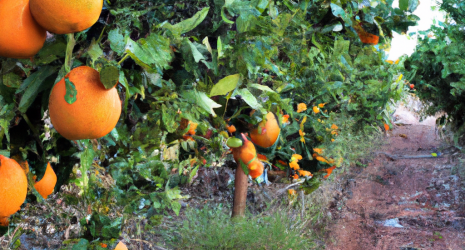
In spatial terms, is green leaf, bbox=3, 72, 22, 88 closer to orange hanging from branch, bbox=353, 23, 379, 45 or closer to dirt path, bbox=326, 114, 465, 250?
orange hanging from branch, bbox=353, 23, 379, 45

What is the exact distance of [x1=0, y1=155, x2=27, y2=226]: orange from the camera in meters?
0.57

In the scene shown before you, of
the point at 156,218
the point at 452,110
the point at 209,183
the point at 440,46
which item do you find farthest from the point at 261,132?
the point at 452,110

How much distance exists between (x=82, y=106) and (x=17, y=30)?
0.11m

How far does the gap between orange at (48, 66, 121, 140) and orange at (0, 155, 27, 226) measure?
0.17m

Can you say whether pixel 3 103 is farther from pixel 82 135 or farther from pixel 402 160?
pixel 402 160

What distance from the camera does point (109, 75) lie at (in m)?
0.45

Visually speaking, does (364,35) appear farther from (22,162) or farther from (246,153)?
(22,162)

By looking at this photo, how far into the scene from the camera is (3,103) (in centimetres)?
55

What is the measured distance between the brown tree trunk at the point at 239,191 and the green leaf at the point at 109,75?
1204 millimetres

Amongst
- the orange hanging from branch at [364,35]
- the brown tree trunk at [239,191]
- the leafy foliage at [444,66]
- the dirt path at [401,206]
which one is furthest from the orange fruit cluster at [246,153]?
the leafy foliage at [444,66]

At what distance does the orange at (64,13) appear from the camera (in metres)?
0.43

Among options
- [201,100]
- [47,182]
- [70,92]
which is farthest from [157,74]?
[47,182]

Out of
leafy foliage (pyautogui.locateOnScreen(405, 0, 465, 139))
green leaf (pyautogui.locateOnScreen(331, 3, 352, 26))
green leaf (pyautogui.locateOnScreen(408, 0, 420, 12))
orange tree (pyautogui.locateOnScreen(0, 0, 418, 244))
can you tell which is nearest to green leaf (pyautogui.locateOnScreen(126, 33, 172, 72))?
orange tree (pyautogui.locateOnScreen(0, 0, 418, 244))

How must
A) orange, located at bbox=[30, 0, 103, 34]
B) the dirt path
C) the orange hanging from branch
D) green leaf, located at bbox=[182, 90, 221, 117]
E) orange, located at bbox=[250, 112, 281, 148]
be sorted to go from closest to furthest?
orange, located at bbox=[30, 0, 103, 34], green leaf, located at bbox=[182, 90, 221, 117], the orange hanging from branch, orange, located at bbox=[250, 112, 281, 148], the dirt path
